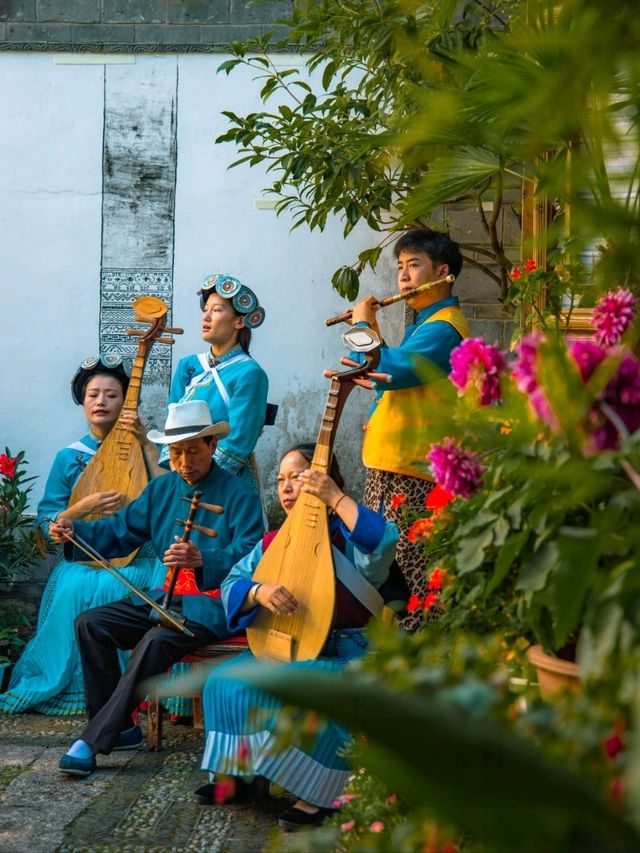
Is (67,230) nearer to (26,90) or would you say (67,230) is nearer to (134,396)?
(26,90)

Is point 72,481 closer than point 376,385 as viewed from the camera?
No

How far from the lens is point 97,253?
7.15m

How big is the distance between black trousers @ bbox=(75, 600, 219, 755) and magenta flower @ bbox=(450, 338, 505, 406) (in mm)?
2384

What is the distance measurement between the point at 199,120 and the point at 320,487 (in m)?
3.54

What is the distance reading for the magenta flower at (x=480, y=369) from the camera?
241cm

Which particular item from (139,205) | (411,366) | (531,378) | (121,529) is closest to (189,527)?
(121,529)

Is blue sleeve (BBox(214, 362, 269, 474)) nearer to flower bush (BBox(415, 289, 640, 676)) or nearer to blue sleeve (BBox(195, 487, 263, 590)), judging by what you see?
blue sleeve (BBox(195, 487, 263, 590))

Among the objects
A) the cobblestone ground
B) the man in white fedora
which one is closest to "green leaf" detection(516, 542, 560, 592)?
the cobblestone ground

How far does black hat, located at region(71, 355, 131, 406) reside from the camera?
629 cm

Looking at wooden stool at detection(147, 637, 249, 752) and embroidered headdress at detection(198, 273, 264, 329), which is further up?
embroidered headdress at detection(198, 273, 264, 329)

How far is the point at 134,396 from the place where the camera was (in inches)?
234

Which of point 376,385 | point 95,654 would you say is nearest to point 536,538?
point 376,385

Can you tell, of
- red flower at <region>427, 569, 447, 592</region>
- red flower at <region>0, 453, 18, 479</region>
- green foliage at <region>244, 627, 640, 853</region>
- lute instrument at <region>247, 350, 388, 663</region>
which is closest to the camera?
green foliage at <region>244, 627, 640, 853</region>

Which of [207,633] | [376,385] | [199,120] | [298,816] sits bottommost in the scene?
[298,816]
